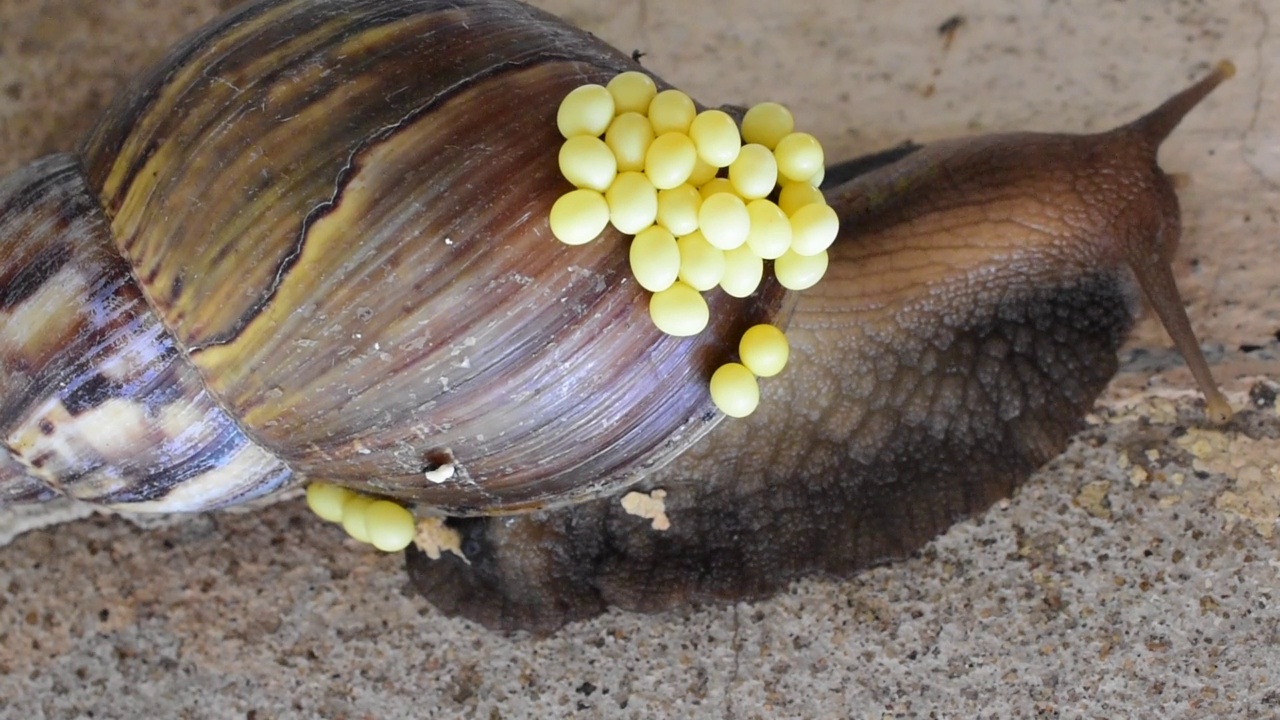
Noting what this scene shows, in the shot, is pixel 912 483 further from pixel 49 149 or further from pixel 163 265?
pixel 49 149

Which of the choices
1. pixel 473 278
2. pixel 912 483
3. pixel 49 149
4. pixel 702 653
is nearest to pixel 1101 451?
pixel 912 483

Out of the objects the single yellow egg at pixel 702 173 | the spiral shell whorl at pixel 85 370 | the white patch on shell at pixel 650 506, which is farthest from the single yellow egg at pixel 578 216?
the white patch on shell at pixel 650 506

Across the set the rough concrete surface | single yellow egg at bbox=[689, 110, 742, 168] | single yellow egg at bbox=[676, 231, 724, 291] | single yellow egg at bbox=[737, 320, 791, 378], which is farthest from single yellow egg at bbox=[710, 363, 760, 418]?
the rough concrete surface

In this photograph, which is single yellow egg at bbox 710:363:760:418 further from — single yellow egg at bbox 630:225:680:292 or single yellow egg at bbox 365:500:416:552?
single yellow egg at bbox 365:500:416:552

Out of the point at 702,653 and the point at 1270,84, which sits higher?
the point at 1270,84

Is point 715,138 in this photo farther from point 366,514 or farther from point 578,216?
point 366,514

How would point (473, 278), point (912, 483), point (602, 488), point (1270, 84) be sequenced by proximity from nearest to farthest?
point (473, 278) → point (602, 488) → point (912, 483) → point (1270, 84)
